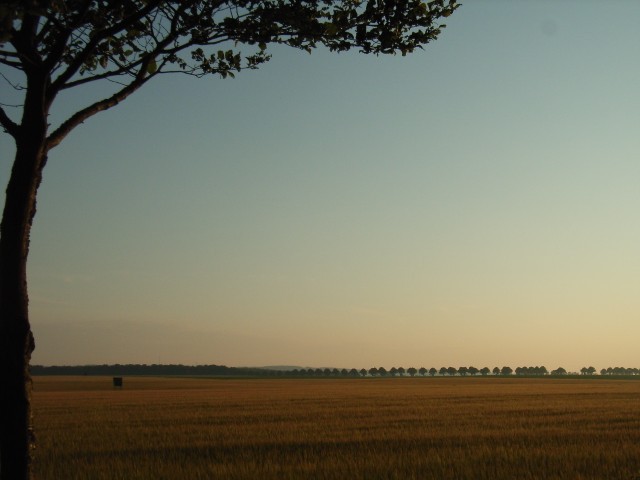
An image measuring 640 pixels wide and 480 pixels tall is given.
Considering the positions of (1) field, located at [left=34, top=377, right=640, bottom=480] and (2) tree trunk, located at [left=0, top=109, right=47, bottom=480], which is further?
(1) field, located at [left=34, top=377, right=640, bottom=480]

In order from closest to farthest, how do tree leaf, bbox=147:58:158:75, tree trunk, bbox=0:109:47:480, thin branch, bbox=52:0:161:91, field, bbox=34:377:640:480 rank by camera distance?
tree trunk, bbox=0:109:47:480 → thin branch, bbox=52:0:161:91 → tree leaf, bbox=147:58:158:75 → field, bbox=34:377:640:480

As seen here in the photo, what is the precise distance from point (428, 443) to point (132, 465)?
6.79 m

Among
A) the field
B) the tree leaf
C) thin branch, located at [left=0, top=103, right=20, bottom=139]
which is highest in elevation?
the tree leaf

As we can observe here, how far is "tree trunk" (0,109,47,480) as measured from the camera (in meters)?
8.08

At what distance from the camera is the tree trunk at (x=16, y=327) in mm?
8078

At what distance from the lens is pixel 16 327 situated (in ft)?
26.8

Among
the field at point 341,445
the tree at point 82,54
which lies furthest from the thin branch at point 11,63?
the field at point 341,445

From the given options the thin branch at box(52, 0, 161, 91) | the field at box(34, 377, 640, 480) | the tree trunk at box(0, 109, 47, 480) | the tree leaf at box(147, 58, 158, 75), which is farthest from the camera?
the field at box(34, 377, 640, 480)

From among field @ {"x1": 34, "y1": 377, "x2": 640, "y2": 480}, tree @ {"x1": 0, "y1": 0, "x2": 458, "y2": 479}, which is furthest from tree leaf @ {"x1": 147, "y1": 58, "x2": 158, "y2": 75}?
field @ {"x1": 34, "y1": 377, "x2": 640, "y2": 480}

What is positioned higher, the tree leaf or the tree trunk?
the tree leaf

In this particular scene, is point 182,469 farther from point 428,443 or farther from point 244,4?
point 244,4

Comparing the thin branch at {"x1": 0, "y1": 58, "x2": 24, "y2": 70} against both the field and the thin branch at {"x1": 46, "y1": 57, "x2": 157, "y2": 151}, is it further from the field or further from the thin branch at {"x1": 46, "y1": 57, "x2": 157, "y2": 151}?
the field

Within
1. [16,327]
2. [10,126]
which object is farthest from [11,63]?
[16,327]

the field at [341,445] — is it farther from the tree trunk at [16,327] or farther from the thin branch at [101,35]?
the thin branch at [101,35]
